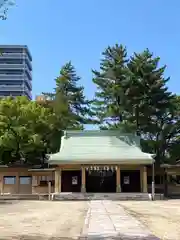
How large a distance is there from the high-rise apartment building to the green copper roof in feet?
262

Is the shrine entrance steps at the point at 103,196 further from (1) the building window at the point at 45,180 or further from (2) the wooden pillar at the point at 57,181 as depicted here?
(1) the building window at the point at 45,180

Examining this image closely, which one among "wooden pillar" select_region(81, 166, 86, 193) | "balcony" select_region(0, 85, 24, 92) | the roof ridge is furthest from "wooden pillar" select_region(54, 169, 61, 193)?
"balcony" select_region(0, 85, 24, 92)

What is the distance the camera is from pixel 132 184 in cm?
3428

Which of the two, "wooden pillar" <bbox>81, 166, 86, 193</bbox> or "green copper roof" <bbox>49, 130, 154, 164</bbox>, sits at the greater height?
"green copper roof" <bbox>49, 130, 154, 164</bbox>

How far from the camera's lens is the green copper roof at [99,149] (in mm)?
32250

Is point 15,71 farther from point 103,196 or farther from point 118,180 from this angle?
point 103,196

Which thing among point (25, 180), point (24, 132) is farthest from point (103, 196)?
point (24, 132)

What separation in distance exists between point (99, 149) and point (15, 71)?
88.9 m

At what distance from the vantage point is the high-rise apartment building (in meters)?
116

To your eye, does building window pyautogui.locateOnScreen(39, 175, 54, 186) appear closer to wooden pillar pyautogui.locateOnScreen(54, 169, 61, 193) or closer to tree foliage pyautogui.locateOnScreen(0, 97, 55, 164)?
wooden pillar pyautogui.locateOnScreen(54, 169, 61, 193)

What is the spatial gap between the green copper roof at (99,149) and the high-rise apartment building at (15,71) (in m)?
79.8

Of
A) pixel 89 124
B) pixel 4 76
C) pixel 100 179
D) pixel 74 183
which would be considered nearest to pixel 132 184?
pixel 100 179

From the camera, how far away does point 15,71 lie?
11956 cm

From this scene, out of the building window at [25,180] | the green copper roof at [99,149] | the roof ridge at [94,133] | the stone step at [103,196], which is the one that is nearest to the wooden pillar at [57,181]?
the green copper roof at [99,149]
